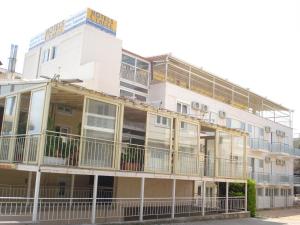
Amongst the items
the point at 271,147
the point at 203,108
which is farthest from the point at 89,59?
the point at 271,147

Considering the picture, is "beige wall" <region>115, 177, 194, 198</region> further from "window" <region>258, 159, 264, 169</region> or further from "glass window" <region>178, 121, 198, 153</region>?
"window" <region>258, 159, 264, 169</region>

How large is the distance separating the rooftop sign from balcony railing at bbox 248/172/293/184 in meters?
17.1

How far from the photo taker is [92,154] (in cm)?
1346

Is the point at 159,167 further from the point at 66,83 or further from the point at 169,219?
the point at 66,83

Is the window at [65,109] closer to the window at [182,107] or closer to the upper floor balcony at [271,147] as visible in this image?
the window at [182,107]

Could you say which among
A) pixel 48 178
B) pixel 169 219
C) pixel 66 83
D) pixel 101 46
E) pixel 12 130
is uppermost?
pixel 101 46

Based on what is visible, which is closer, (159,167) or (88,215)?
(88,215)

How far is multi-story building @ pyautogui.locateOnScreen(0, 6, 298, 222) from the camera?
12922 mm

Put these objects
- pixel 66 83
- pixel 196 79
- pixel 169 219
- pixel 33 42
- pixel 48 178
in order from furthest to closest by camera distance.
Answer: pixel 196 79, pixel 33 42, pixel 48 178, pixel 169 219, pixel 66 83

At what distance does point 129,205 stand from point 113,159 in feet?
11.9

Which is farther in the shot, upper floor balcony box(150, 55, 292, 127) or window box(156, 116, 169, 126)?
upper floor balcony box(150, 55, 292, 127)

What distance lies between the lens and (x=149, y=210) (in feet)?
54.7

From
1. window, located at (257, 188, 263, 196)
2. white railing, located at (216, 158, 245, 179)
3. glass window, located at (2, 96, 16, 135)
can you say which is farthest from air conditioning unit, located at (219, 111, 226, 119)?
glass window, located at (2, 96, 16, 135)

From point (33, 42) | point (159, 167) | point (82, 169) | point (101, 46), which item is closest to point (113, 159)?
point (82, 169)
